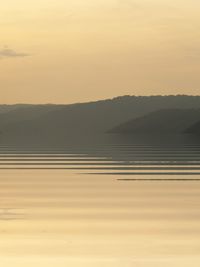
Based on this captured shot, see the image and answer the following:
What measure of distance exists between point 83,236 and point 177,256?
2833 millimetres

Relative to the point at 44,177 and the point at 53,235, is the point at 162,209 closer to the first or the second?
the point at 53,235

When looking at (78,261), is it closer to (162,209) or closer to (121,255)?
(121,255)

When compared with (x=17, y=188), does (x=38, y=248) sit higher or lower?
lower

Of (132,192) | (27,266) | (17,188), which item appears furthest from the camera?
(17,188)

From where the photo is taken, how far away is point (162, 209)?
21969 millimetres

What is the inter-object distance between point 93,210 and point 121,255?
691 cm

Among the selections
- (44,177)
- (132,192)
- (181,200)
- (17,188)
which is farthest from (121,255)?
(44,177)

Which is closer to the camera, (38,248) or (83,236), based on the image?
(38,248)

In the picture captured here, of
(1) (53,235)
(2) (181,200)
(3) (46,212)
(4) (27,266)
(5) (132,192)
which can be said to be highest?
(5) (132,192)

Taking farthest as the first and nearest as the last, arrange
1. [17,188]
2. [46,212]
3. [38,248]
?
[17,188]
[46,212]
[38,248]

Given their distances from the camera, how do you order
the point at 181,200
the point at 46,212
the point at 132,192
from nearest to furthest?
the point at 46,212
the point at 181,200
the point at 132,192

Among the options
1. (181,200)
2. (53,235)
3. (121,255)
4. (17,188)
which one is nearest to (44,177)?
(17,188)

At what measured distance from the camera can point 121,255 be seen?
589 inches

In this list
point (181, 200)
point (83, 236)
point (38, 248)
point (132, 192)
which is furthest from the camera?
point (132, 192)
